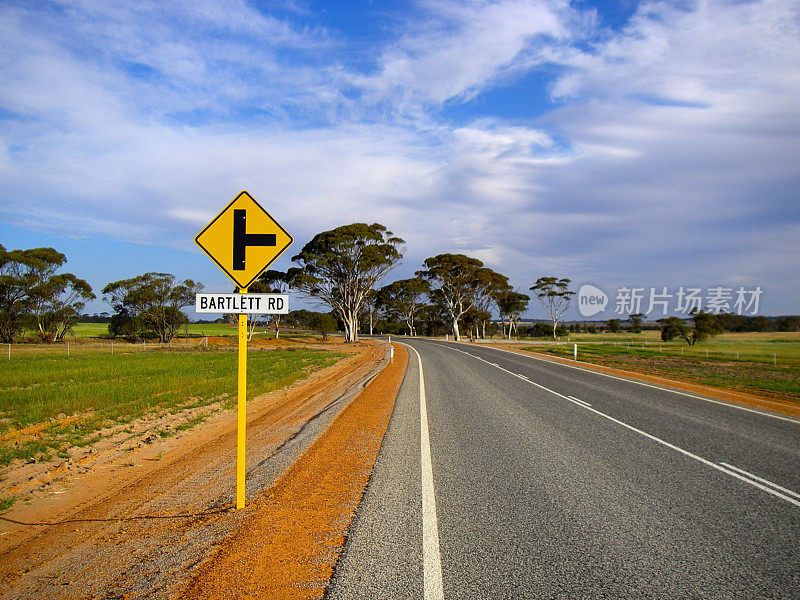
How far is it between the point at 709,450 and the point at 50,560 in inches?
332

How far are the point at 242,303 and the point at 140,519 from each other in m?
2.48

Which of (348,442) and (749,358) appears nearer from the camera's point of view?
(348,442)

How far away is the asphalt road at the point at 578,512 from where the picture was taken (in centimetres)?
356

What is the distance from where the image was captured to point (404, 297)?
87.3 metres

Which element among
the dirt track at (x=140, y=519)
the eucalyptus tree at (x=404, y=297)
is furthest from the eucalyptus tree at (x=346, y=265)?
the dirt track at (x=140, y=519)

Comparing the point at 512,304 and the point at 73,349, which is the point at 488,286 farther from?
the point at 73,349

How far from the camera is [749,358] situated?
37.8m

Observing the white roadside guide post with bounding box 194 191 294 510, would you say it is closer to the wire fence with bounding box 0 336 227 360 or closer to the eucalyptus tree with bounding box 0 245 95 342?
the wire fence with bounding box 0 336 227 360

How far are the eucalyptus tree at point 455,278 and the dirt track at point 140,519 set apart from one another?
57.1 metres

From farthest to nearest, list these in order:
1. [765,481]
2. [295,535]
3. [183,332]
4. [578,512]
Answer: [183,332], [765,481], [578,512], [295,535]

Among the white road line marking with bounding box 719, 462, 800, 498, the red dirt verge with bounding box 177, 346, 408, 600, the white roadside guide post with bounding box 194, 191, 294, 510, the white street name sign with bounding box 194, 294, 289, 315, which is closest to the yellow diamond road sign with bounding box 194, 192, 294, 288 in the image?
the white roadside guide post with bounding box 194, 191, 294, 510

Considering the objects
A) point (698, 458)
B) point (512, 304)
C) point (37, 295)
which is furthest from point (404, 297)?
point (698, 458)

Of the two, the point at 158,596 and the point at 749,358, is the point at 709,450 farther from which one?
the point at 749,358

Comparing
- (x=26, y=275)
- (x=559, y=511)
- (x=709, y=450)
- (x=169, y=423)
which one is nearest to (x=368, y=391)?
(x=169, y=423)
